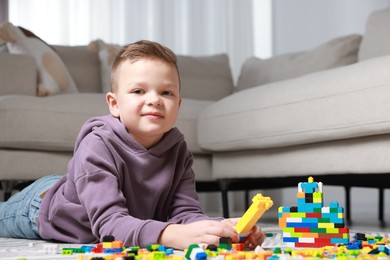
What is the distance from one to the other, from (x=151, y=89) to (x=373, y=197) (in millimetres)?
3075

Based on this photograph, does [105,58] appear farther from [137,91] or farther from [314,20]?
[314,20]

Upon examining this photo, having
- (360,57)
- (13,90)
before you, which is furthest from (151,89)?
(360,57)

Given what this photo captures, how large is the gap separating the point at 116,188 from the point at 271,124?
993mm

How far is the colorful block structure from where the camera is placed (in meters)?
1.22

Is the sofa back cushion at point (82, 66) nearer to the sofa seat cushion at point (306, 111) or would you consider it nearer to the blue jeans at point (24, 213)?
the sofa seat cushion at point (306, 111)

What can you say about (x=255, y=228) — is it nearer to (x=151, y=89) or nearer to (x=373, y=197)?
(x=151, y=89)

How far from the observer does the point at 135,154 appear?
1407mm

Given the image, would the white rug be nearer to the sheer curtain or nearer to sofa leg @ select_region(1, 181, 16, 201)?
sofa leg @ select_region(1, 181, 16, 201)

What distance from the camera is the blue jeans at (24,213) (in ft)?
5.11

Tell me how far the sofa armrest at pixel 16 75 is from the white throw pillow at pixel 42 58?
0.07 m

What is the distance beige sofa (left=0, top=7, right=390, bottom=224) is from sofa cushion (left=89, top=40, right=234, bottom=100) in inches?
20.2

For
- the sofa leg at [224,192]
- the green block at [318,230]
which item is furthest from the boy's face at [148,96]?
the sofa leg at [224,192]

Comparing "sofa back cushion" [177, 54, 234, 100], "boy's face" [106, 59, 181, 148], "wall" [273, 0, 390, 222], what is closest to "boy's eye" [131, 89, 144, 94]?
"boy's face" [106, 59, 181, 148]

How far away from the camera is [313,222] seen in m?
1.23
